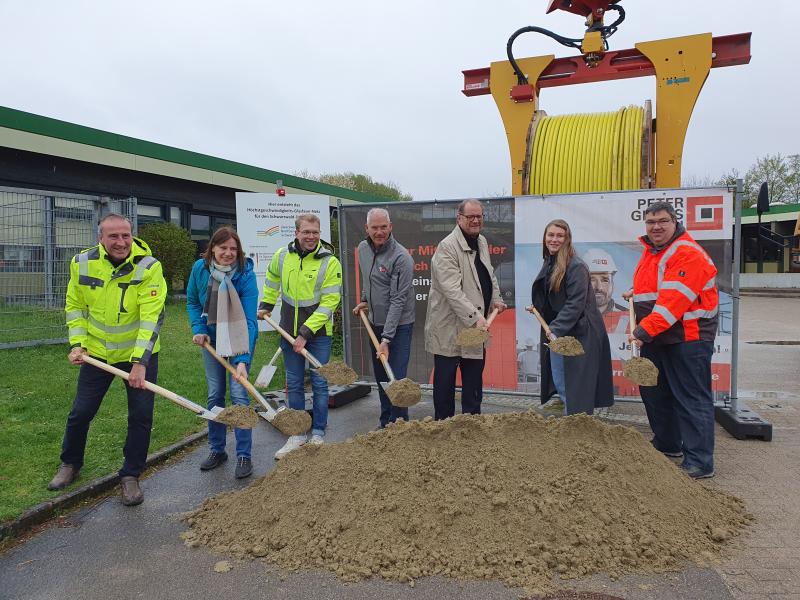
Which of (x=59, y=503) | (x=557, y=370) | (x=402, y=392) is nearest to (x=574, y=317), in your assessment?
(x=557, y=370)

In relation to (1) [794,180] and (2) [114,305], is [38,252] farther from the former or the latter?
(1) [794,180]

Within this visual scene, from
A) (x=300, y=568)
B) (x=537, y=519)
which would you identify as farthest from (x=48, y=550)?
(x=537, y=519)

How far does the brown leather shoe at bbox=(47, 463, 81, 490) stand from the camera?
443cm

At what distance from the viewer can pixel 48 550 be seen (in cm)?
373

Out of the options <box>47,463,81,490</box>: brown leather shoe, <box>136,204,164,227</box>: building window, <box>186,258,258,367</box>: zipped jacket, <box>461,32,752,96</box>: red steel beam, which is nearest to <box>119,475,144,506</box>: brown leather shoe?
<box>47,463,81,490</box>: brown leather shoe

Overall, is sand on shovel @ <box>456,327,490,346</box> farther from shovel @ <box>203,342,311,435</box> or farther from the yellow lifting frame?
the yellow lifting frame

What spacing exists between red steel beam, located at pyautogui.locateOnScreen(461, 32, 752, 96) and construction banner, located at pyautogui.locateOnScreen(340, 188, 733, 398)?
5.95 feet

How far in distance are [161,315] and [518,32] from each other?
507 centimetres

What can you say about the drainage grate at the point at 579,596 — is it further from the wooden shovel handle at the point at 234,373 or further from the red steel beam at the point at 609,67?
the red steel beam at the point at 609,67

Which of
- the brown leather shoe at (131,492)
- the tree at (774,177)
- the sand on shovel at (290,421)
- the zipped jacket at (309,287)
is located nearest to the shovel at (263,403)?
the sand on shovel at (290,421)

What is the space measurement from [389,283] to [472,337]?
1029 mm

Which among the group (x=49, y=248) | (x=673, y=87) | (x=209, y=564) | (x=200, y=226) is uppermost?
(x=673, y=87)

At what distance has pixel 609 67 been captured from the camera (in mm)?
7004

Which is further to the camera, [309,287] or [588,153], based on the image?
[588,153]
